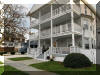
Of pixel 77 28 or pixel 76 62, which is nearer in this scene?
pixel 76 62

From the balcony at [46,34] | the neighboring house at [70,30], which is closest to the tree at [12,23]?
the neighboring house at [70,30]

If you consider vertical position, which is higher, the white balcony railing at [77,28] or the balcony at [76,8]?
the balcony at [76,8]

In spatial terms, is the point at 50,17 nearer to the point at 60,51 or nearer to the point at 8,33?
the point at 60,51

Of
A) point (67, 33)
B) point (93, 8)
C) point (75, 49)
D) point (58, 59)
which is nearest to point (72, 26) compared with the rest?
point (67, 33)

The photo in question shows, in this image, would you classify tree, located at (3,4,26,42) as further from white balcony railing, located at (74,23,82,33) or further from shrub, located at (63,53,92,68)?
white balcony railing, located at (74,23,82,33)

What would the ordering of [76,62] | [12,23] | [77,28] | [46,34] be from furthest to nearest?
[46,34] → [77,28] → [12,23] → [76,62]

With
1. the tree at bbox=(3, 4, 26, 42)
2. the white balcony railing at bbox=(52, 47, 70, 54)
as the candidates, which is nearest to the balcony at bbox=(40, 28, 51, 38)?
the white balcony railing at bbox=(52, 47, 70, 54)

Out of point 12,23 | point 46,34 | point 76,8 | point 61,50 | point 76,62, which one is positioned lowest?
point 76,62

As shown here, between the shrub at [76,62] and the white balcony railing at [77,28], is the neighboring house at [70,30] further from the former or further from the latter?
the shrub at [76,62]

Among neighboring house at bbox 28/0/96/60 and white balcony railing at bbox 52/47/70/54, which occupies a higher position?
neighboring house at bbox 28/0/96/60

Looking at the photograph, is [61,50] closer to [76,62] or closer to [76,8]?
[76,62]

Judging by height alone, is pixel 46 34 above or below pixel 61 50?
above

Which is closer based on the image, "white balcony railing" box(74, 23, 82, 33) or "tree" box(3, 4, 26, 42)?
"tree" box(3, 4, 26, 42)

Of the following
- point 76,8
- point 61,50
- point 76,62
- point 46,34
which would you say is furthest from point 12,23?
point 76,8
